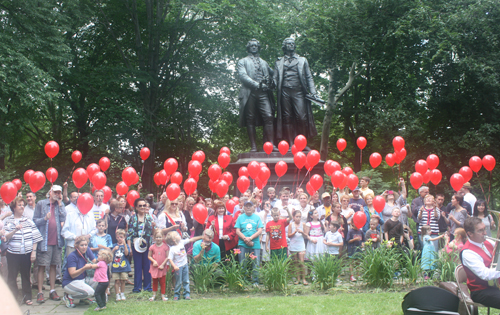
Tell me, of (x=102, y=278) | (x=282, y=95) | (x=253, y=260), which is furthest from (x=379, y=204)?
(x=102, y=278)

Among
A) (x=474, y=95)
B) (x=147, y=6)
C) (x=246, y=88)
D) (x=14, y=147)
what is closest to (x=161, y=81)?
(x=147, y=6)

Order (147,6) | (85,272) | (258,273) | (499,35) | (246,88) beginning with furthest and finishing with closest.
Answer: (147,6) → (499,35) → (246,88) → (258,273) → (85,272)

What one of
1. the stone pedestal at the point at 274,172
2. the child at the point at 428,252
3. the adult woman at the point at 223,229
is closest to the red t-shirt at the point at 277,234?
the adult woman at the point at 223,229

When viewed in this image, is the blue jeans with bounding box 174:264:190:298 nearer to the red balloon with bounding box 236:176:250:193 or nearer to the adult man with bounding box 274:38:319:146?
the red balloon with bounding box 236:176:250:193

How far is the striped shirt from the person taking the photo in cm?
678

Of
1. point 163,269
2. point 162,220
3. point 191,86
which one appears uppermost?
point 191,86

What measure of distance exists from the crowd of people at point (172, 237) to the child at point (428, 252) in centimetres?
2

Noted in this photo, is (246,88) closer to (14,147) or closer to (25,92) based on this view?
(25,92)

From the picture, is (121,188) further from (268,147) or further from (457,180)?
(457,180)

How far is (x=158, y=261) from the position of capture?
6984mm

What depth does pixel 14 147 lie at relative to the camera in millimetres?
21828

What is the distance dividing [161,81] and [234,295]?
16.0 meters

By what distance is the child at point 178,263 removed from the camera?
6.86 meters

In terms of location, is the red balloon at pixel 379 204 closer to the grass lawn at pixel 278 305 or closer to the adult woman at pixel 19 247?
the grass lawn at pixel 278 305
